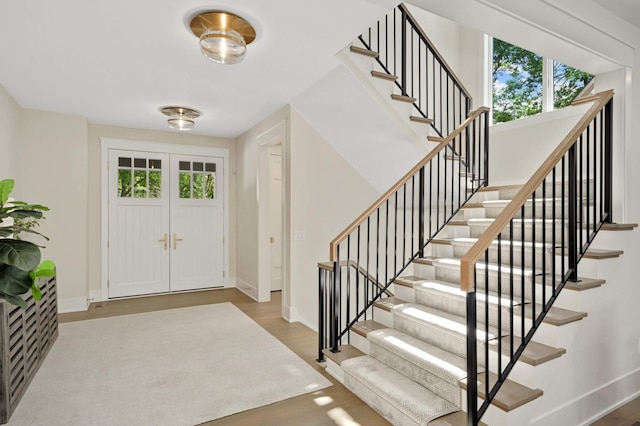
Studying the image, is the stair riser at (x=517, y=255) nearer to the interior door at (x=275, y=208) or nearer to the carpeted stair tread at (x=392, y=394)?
the carpeted stair tread at (x=392, y=394)

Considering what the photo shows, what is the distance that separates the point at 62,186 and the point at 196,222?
6.52 ft

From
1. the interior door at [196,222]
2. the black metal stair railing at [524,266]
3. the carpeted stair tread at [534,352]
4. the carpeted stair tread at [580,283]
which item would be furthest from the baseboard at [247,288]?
the carpeted stair tread at [580,283]

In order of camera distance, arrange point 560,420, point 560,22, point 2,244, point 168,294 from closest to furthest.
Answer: point 2,244 < point 560,420 < point 560,22 < point 168,294

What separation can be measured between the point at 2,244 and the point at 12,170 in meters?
3.27

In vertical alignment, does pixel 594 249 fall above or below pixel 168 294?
above

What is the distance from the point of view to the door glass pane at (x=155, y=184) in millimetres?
6004

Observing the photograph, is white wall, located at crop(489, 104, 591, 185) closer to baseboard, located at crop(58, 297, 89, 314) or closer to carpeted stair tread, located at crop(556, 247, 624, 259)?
carpeted stair tread, located at crop(556, 247, 624, 259)

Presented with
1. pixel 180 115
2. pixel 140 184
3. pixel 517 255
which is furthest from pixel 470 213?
pixel 140 184

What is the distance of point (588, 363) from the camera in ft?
7.94

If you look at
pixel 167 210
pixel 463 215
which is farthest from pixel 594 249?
pixel 167 210

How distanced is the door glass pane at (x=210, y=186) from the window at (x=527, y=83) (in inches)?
181

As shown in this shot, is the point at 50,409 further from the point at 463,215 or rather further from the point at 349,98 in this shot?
the point at 463,215

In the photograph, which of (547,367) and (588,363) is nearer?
(547,367)

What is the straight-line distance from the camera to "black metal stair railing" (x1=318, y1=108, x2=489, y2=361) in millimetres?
3213
